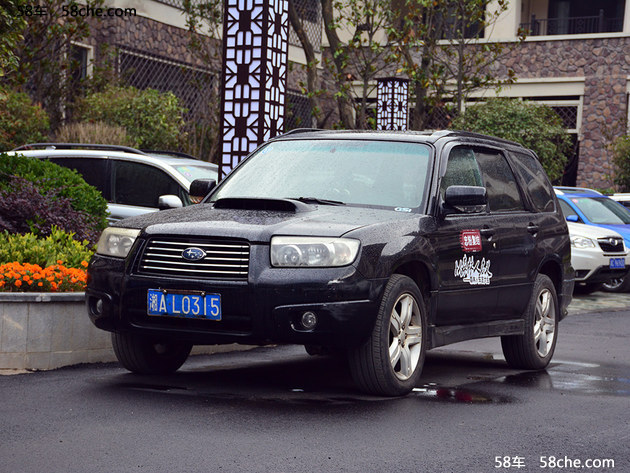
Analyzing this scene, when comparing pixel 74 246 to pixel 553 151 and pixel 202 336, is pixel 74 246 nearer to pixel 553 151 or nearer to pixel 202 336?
pixel 202 336

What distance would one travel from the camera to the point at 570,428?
648cm

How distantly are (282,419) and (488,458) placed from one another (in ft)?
4.23

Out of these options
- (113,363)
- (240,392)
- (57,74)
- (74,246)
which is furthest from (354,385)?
(57,74)

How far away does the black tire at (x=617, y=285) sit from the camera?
18797 millimetres

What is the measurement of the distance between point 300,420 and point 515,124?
74.0 feet

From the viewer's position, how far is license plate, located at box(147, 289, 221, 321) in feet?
22.5

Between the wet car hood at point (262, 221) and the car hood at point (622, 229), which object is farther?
the car hood at point (622, 229)

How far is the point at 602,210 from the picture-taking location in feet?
63.4

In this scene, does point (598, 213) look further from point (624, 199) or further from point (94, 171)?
point (94, 171)

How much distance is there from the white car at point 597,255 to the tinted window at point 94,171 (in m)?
7.31

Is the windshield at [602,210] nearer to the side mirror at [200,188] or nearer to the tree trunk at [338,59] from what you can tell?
the tree trunk at [338,59]

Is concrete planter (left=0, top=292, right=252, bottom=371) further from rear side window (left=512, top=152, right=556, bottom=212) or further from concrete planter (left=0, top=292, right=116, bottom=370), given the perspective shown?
rear side window (left=512, top=152, right=556, bottom=212)

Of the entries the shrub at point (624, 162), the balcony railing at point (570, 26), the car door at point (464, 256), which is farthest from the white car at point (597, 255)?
the balcony railing at point (570, 26)

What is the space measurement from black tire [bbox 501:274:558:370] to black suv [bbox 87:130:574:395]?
2 centimetres
